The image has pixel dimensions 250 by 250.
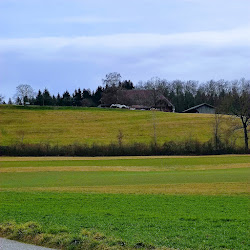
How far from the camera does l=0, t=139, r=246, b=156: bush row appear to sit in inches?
2672

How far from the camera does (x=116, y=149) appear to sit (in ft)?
227

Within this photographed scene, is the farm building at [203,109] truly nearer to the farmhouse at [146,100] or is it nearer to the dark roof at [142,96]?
the farmhouse at [146,100]

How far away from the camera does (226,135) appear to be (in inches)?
3024

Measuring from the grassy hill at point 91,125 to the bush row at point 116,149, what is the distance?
17.6 feet

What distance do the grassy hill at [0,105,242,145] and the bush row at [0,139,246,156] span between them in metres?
5.38

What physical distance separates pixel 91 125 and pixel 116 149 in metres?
28.0

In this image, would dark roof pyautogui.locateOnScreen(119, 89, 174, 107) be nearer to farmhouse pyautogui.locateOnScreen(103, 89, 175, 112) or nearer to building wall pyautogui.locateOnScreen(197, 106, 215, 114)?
farmhouse pyautogui.locateOnScreen(103, 89, 175, 112)

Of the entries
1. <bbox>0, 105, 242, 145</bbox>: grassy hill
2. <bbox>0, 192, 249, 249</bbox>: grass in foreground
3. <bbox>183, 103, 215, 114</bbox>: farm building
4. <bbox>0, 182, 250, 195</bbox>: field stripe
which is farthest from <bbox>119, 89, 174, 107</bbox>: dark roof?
<bbox>0, 192, 249, 249</bbox>: grass in foreground

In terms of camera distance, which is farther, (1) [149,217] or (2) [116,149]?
(2) [116,149]

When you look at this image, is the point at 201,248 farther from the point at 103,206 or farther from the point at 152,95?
the point at 152,95

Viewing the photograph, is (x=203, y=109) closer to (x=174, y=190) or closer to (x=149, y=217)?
(x=174, y=190)

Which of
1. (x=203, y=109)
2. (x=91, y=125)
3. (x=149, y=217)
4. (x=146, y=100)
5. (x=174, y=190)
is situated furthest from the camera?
(x=146, y=100)

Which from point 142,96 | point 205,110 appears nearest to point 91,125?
point 142,96

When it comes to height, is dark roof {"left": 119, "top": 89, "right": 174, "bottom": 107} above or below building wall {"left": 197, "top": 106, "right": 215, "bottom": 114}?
above
